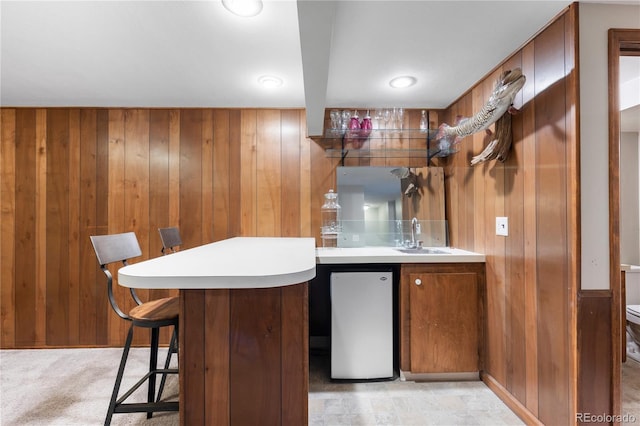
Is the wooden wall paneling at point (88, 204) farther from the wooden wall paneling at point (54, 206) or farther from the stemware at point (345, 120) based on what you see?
the stemware at point (345, 120)

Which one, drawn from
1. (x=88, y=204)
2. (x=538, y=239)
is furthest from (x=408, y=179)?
(x=88, y=204)

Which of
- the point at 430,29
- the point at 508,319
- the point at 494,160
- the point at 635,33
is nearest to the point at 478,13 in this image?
the point at 430,29

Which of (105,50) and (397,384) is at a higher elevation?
(105,50)

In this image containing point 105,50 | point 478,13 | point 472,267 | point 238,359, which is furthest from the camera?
point 472,267

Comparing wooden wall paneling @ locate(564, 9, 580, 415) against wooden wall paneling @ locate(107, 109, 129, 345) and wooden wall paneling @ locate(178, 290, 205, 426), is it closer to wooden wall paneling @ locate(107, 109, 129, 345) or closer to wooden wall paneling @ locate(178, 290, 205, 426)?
wooden wall paneling @ locate(178, 290, 205, 426)

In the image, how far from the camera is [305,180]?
2639 mm

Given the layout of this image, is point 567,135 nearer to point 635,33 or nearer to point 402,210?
point 635,33

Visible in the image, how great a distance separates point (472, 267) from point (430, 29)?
1.55 meters

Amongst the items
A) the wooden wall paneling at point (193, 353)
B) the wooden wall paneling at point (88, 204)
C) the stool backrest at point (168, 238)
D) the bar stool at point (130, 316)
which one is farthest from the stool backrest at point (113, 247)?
the wooden wall paneling at point (88, 204)

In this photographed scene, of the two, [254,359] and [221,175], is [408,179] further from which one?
[254,359]

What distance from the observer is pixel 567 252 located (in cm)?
131

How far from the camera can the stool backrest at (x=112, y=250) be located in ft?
4.48

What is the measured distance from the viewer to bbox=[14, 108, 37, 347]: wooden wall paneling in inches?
101

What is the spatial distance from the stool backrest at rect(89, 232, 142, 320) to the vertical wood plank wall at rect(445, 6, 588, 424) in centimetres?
216
